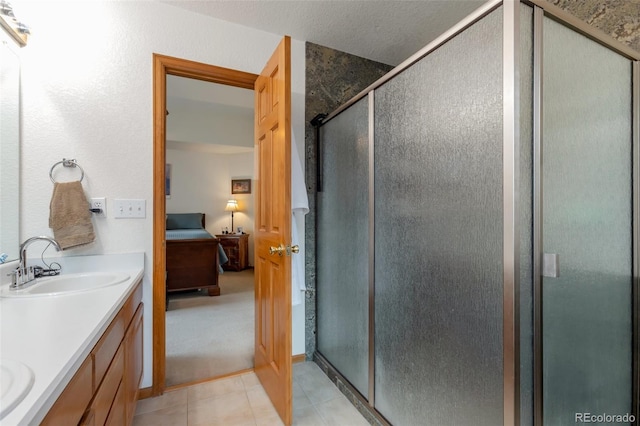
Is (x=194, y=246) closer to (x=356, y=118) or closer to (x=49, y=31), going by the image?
(x=49, y=31)

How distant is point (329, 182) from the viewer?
217 cm

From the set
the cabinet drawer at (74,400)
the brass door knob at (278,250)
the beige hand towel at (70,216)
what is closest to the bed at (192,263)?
the beige hand towel at (70,216)

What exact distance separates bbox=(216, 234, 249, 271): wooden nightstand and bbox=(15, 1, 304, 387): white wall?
3930mm

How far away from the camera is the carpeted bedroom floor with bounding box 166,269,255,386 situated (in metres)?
2.20

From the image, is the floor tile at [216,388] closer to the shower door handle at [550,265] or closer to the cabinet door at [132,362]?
the cabinet door at [132,362]

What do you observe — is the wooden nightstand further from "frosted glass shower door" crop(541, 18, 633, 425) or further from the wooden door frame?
"frosted glass shower door" crop(541, 18, 633, 425)

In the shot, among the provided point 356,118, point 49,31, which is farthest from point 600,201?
point 49,31

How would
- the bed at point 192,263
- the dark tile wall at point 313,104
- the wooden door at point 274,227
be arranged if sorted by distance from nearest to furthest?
the wooden door at point 274,227, the dark tile wall at point 313,104, the bed at point 192,263

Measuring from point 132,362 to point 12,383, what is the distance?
1.02 metres

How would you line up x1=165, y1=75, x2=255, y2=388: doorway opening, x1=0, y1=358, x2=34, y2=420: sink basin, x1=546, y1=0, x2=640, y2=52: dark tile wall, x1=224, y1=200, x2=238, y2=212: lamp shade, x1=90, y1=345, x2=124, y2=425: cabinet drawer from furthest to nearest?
x1=224, y1=200, x2=238, y2=212: lamp shade, x1=165, y1=75, x2=255, y2=388: doorway opening, x1=546, y1=0, x2=640, y2=52: dark tile wall, x1=90, y1=345, x2=124, y2=425: cabinet drawer, x1=0, y1=358, x2=34, y2=420: sink basin

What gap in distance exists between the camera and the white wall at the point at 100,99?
1628mm

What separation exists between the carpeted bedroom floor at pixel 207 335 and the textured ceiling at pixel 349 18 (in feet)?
8.41

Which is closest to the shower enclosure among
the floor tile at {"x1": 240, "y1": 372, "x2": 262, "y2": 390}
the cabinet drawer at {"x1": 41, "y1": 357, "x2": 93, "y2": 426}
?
the floor tile at {"x1": 240, "y1": 372, "x2": 262, "y2": 390}

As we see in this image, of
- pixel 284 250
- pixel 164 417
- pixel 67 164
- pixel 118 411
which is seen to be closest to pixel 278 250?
pixel 284 250
